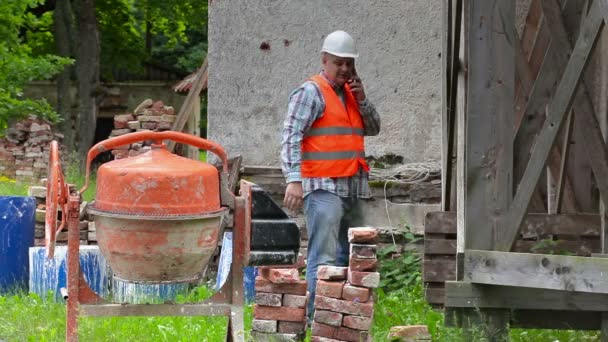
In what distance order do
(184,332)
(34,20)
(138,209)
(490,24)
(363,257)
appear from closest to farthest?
(138,209)
(490,24)
(363,257)
(184,332)
(34,20)

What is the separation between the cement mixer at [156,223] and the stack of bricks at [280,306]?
0.79 meters

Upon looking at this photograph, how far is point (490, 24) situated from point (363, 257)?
1.45 m

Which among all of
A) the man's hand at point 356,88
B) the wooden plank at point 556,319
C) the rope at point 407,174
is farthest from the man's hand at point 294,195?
the rope at point 407,174

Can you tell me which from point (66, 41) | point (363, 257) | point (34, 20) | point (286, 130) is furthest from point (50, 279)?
point (66, 41)

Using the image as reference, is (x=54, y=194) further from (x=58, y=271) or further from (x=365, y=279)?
(x=58, y=271)

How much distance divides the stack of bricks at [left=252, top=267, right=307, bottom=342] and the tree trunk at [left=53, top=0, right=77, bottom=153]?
70.8 ft

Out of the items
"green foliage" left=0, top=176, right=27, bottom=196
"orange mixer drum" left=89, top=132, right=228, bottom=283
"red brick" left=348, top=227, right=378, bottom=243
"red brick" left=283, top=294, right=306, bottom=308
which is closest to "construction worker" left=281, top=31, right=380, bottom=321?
"red brick" left=283, top=294, right=306, bottom=308

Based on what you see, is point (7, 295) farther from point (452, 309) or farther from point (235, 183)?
point (452, 309)

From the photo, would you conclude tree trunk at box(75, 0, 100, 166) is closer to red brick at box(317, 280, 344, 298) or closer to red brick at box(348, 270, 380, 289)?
red brick at box(317, 280, 344, 298)

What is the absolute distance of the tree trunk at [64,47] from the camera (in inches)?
1083

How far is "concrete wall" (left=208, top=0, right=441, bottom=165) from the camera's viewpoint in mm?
9570

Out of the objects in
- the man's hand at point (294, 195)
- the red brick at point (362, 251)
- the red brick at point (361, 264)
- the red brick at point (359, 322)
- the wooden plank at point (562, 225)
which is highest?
the man's hand at point (294, 195)

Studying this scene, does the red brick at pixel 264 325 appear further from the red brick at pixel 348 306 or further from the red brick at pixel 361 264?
the red brick at pixel 361 264

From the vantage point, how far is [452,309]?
20.4 feet
